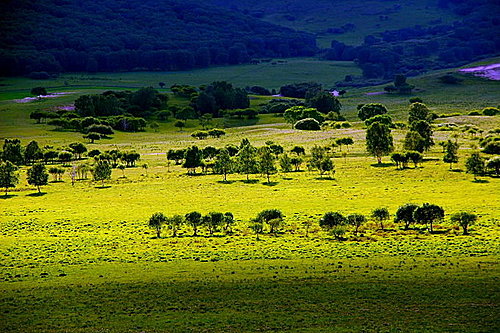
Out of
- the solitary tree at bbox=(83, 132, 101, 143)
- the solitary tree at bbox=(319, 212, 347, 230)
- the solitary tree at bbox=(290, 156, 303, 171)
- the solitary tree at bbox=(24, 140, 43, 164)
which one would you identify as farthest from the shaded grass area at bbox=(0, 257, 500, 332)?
the solitary tree at bbox=(83, 132, 101, 143)

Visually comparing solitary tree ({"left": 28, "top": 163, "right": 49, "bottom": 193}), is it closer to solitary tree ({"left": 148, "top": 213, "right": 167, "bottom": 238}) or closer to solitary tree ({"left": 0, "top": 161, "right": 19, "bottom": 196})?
solitary tree ({"left": 0, "top": 161, "right": 19, "bottom": 196})

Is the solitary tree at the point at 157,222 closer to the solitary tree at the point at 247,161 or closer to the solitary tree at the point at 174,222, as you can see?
the solitary tree at the point at 174,222

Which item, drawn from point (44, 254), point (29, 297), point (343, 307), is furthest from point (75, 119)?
point (343, 307)

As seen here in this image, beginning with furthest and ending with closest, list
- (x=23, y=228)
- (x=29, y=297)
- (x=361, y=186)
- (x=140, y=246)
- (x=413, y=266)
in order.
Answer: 1. (x=361, y=186)
2. (x=23, y=228)
3. (x=140, y=246)
4. (x=413, y=266)
5. (x=29, y=297)

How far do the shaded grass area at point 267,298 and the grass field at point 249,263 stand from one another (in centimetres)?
17

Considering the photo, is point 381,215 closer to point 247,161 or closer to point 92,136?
point 247,161

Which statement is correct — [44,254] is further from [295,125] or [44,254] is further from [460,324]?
[295,125]

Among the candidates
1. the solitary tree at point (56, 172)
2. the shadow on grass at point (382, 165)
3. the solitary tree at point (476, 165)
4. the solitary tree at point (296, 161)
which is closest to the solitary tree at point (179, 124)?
the solitary tree at point (56, 172)

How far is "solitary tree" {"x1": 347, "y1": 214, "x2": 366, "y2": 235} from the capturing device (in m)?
72.0

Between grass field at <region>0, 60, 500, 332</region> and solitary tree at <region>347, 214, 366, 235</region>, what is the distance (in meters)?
0.96

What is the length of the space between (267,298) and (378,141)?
73.6 meters

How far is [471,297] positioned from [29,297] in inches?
1606

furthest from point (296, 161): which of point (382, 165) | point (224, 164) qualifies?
point (382, 165)

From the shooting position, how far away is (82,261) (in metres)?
63.0
